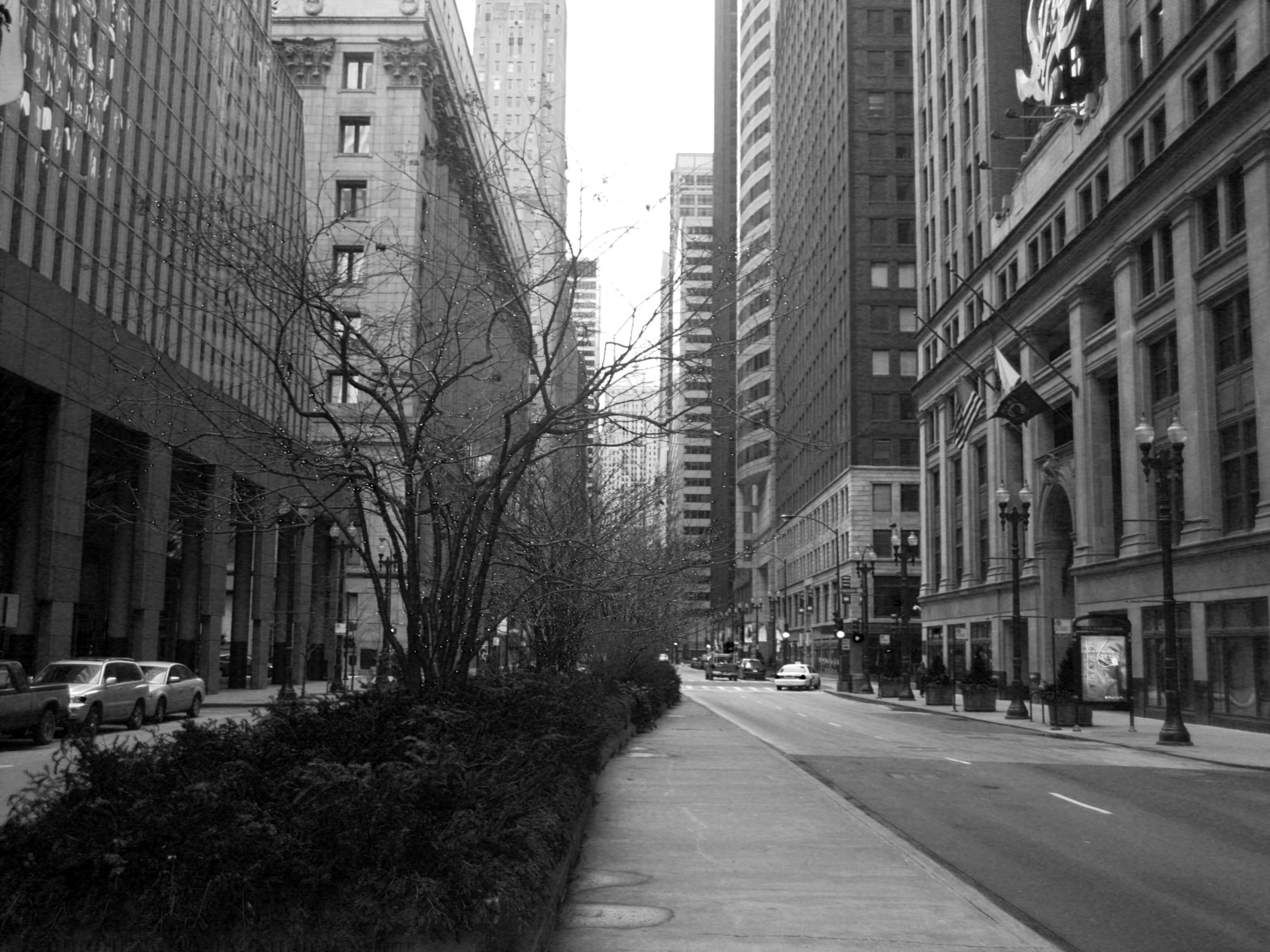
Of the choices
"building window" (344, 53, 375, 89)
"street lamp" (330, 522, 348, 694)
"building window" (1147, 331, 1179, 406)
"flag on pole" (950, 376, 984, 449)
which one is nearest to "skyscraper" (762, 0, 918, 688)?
"building window" (344, 53, 375, 89)

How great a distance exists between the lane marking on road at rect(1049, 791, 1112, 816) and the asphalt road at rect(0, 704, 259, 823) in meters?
11.0

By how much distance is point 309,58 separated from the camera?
7219 centimetres

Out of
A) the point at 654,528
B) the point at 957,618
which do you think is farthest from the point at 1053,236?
the point at 654,528

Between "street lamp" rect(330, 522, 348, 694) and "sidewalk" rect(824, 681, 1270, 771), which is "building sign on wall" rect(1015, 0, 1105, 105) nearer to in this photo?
"sidewalk" rect(824, 681, 1270, 771)

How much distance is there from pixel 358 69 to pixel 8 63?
6883cm

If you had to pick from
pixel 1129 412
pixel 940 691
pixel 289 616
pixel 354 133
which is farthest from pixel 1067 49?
pixel 354 133

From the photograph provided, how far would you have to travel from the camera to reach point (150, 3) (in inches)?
1703

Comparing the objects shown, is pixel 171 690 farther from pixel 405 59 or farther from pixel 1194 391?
pixel 405 59

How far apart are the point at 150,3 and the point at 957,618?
4945 cm

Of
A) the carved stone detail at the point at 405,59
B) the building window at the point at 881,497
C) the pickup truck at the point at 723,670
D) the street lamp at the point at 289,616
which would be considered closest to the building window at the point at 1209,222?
the street lamp at the point at 289,616

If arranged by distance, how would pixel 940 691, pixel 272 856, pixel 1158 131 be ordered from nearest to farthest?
pixel 272 856 < pixel 1158 131 < pixel 940 691

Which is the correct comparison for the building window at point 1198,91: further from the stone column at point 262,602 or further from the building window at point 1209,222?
the stone column at point 262,602

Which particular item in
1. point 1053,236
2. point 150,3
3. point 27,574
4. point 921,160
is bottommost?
point 27,574

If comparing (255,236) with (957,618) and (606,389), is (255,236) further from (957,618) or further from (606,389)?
(957,618)
